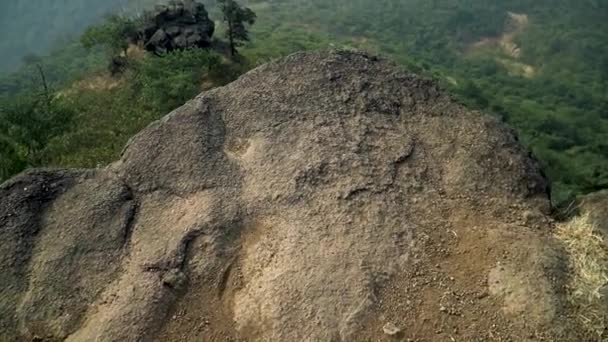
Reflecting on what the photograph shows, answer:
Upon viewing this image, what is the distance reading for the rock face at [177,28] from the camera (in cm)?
4350

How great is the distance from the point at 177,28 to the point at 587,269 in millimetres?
39165

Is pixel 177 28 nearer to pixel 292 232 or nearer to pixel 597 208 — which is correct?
pixel 292 232

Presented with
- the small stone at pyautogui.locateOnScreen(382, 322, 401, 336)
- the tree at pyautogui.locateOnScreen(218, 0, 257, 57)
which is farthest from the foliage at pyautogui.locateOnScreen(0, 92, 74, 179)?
the small stone at pyautogui.locateOnScreen(382, 322, 401, 336)

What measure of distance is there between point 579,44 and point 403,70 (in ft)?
383

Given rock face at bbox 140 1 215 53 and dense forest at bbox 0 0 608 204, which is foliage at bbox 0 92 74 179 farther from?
rock face at bbox 140 1 215 53

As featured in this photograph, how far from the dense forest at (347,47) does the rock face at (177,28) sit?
53.3 inches

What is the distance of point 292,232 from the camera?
10758 millimetres

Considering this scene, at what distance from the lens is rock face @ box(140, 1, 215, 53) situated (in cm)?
4350

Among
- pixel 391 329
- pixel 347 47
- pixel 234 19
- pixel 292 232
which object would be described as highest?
pixel 292 232

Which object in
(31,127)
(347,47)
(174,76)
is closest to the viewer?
(31,127)

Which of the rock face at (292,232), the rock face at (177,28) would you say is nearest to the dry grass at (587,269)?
the rock face at (292,232)

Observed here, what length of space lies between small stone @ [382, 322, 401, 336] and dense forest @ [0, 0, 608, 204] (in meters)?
6.58

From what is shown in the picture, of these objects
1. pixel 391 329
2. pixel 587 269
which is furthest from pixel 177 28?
pixel 587 269

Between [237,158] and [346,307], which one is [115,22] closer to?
[237,158]
